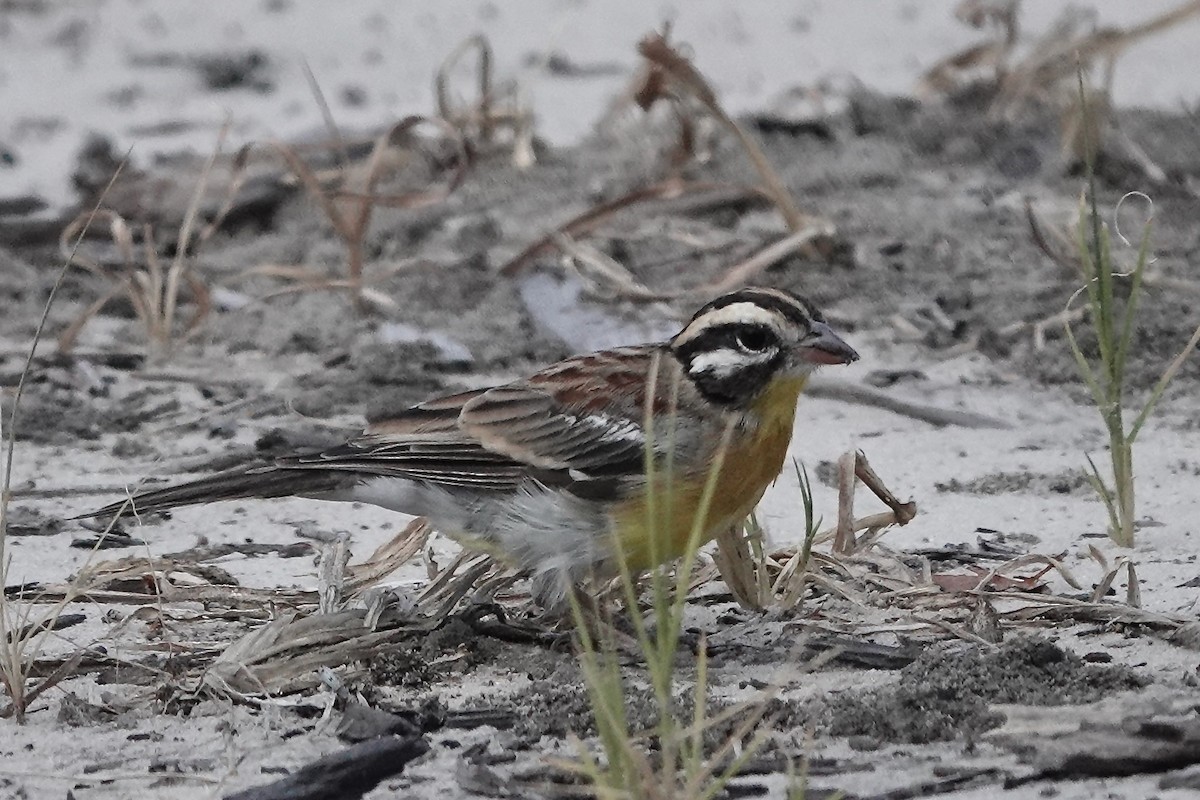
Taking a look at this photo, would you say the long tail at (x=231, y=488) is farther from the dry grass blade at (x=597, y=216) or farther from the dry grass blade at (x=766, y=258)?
the dry grass blade at (x=597, y=216)

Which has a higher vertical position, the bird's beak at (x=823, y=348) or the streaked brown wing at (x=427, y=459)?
the bird's beak at (x=823, y=348)

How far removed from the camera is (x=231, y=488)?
5.69 m

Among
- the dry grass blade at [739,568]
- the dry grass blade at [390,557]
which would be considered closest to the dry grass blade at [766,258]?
the dry grass blade at [390,557]

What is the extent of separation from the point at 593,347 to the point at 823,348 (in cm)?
239

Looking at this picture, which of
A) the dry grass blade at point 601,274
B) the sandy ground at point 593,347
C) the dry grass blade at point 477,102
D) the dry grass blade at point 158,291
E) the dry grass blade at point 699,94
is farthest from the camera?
the dry grass blade at point 477,102

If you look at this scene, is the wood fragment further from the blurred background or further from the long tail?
the blurred background

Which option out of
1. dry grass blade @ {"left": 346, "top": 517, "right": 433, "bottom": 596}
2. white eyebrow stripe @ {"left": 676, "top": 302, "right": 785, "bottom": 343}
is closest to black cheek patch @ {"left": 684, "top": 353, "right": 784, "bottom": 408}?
white eyebrow stripe @ {"left": 676, "top": 302, "right": 785, "bottom": 343}

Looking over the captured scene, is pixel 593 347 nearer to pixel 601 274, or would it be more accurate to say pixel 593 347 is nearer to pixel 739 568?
pixel 601 274

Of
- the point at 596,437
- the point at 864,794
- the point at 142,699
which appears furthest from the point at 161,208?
the point at 864,794

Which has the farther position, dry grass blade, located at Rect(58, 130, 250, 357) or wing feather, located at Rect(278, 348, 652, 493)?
dry grass blade, located at Rect(58, 130, 250, 357)

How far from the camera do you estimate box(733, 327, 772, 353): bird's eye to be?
5617mm

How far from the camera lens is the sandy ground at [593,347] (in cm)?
447

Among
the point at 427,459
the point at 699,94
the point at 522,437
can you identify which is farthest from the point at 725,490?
the point at 699,94

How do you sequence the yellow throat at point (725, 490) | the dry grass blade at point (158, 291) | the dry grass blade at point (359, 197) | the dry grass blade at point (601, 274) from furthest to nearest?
1. the dry grass blade at point (359, 197)
2. the dry grass blade at point (601, 274)
3. the dry grass blade at point (158, 291)
4. the yellow throat at point (725, 490)
